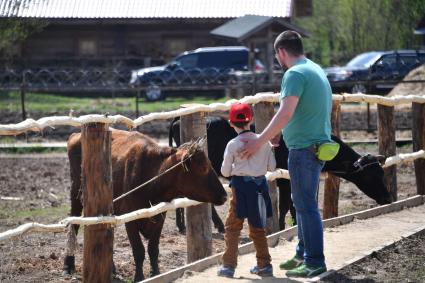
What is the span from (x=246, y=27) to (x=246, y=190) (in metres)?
24.3

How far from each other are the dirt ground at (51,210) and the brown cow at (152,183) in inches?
16.9

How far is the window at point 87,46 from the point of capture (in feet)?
137

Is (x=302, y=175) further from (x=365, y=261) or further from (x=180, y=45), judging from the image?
(x=180, y=45)

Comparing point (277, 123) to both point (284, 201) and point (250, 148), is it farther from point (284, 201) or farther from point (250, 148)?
point (284, 201)

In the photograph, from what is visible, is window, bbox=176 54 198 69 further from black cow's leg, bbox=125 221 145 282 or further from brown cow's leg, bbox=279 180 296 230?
black cow's leg, bbox=125 221 145 282

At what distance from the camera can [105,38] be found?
41750 millimetres

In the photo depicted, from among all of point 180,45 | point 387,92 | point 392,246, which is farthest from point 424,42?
point 392,246

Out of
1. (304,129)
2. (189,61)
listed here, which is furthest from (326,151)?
(189,61)

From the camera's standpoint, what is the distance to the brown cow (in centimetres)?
829

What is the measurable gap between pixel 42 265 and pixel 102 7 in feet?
104

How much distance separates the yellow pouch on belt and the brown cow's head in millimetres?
1086

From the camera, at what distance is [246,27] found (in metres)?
31.5

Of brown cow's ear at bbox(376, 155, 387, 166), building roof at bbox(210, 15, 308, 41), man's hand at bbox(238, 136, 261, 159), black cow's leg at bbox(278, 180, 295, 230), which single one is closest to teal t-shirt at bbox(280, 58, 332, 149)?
man's hand at bbox(238, 136, 261, 159)

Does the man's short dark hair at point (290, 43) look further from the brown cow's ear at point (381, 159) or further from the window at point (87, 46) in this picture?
the window at point (87, 46)
